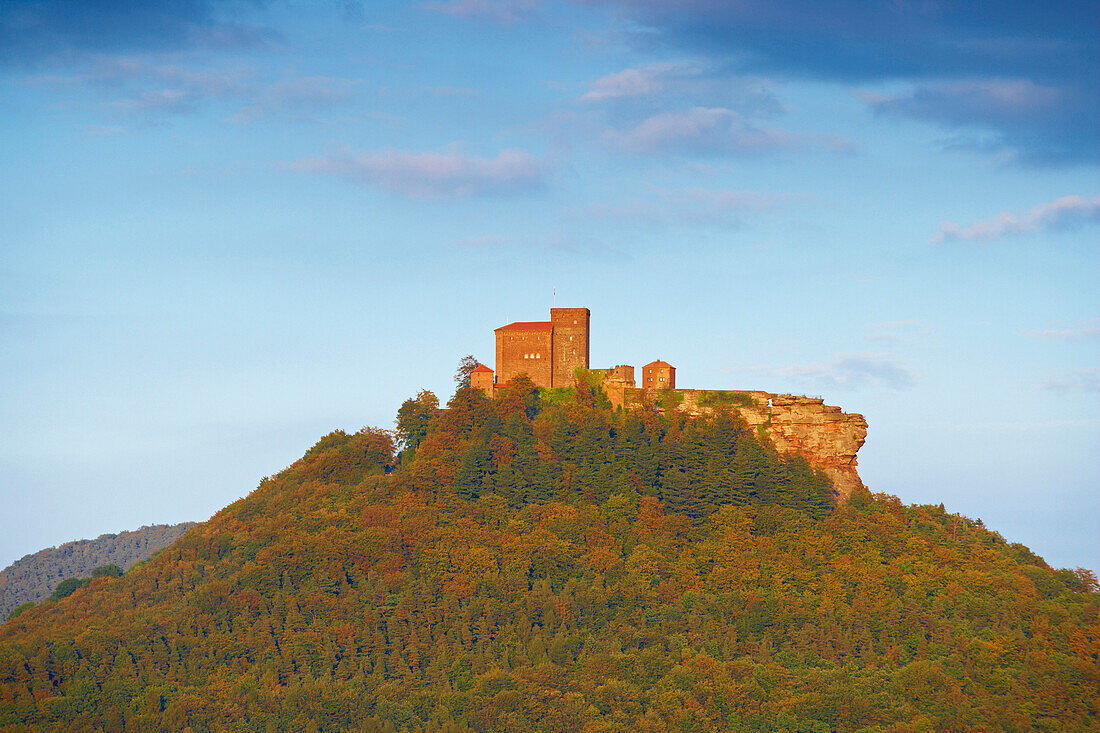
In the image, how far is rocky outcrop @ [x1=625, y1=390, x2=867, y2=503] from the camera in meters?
88.2

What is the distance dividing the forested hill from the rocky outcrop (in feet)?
4.19

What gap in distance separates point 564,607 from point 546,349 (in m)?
17.8

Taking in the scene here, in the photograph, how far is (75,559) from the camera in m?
151

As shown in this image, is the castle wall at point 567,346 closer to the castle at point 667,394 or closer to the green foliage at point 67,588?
the castle at point 667,394

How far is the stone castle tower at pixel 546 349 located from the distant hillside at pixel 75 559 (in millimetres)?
68404

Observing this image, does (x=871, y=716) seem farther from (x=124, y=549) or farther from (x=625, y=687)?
(x=124, y=549)

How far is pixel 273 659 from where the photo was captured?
76812 mm

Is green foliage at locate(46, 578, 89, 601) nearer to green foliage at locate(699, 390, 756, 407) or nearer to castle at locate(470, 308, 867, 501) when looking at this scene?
castle at locate(470, 308, 867, 501)

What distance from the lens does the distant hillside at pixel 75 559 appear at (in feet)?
471

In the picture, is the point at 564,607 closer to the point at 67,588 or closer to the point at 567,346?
the point at 567,346

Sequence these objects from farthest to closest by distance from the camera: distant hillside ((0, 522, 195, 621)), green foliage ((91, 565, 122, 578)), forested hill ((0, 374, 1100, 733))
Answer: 1. distant hillside ((0, 522, 195, 621))
2. green foliage ((91, 565, 122, 578))
3. forested hill ((0, 374, 1100, 733))

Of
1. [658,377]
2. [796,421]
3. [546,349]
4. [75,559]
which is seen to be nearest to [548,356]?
[546,349]

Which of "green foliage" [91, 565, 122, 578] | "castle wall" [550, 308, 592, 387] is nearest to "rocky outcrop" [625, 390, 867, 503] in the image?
"castle wall" [550, 308, 592, 387]

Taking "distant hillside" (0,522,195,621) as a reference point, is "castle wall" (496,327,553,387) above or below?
above
